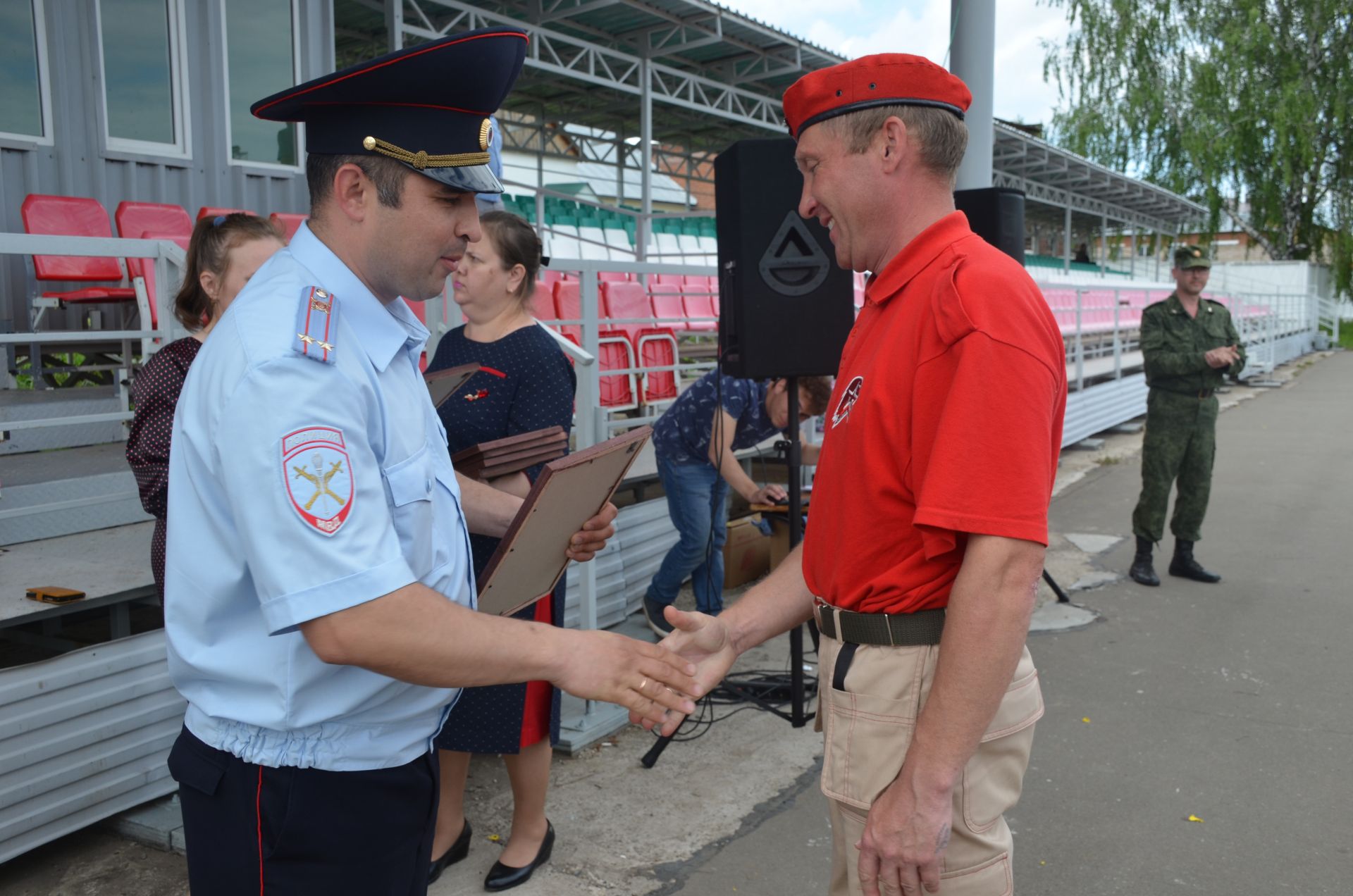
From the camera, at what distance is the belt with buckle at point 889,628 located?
63.6 inches

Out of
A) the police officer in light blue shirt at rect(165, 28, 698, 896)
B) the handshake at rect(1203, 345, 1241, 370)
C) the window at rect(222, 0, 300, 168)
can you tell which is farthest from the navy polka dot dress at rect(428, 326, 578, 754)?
the window at rect(222, 0, 300, 168)

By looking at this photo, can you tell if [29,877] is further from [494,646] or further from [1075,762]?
[1075,762]

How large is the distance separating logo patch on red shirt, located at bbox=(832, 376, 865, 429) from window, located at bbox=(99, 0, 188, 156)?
7752 mm

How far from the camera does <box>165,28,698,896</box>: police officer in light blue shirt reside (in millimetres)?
1254

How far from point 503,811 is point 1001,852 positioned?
231 cm

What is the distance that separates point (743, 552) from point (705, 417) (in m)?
1.48

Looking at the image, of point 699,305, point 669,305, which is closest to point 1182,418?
point 669,305

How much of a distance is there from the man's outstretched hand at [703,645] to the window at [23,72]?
286 inches

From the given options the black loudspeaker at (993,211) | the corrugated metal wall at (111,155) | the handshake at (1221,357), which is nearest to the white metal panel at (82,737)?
the black loudspeaker at (993,211)

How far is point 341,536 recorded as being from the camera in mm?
1253

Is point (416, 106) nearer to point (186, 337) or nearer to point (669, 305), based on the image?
point (186, 337)

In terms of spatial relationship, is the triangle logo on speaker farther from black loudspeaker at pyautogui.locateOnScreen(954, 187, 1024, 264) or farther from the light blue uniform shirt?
the light blue uniform shirt

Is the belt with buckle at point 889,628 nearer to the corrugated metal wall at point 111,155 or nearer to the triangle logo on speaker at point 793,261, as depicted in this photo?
the triangle logo on speaker at point 793,261

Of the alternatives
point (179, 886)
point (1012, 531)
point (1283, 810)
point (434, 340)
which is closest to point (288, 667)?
point (1012, 531)
